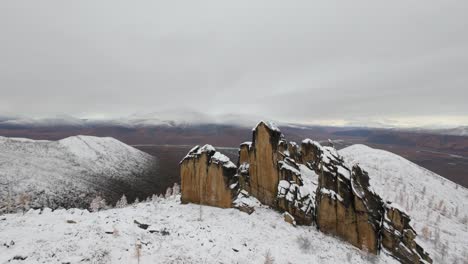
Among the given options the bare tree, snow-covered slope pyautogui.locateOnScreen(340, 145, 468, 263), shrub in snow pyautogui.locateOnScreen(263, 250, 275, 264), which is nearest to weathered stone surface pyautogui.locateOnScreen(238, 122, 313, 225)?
shrub in snow pyautogui.locateOnScreen(263, 250, 275, 264)

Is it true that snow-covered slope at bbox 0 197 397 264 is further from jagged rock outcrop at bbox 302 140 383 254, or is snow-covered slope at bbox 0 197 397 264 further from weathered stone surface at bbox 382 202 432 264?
weathered stone surface at bbox 382 202 432 264

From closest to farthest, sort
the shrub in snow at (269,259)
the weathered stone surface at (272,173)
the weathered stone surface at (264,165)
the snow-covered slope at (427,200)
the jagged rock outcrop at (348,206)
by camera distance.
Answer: the shrub in snow at (269,259) → the jagged rock outcrop at (348,206) → the weathered stone surface at (272,173) → the weathered stone surface at (264,165) → the snow-covered slope at (427,200)

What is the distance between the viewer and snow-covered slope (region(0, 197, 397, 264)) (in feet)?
45.3

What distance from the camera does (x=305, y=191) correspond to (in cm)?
2839

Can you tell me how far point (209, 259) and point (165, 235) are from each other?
4985mm

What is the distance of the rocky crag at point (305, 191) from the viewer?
81.6 ft

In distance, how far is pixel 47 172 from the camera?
72.6 meters

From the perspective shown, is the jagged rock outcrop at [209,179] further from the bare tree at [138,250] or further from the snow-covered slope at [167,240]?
the bare tree at [138,250]

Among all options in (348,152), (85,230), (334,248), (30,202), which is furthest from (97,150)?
(348,152)

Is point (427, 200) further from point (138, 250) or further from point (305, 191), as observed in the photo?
point (138, 250)

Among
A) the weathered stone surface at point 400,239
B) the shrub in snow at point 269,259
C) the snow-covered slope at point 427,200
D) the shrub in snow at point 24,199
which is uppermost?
the shrub in snow at point 269,259

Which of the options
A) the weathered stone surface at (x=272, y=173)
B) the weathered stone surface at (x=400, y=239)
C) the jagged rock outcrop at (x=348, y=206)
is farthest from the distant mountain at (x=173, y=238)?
the weathered stone surface at (x=272, y=173)

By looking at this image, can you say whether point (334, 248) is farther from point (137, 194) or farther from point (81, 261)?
point (137, 194)

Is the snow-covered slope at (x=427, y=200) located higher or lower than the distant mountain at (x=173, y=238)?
lower
